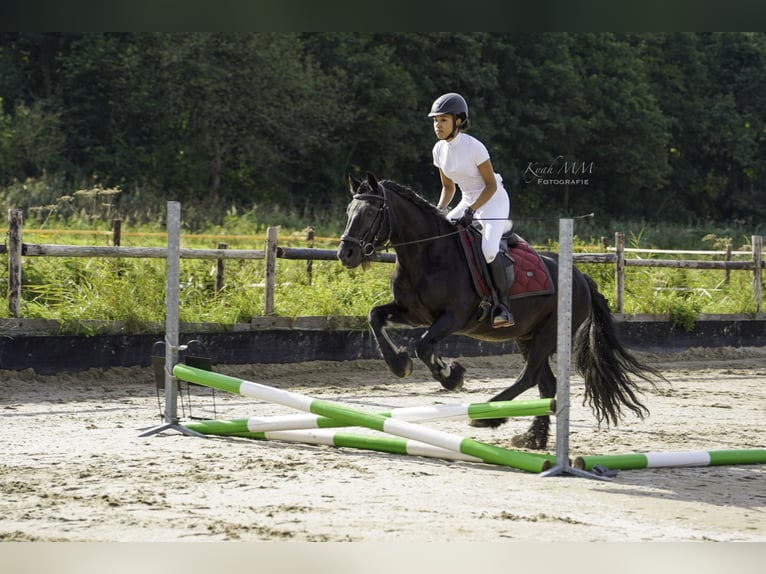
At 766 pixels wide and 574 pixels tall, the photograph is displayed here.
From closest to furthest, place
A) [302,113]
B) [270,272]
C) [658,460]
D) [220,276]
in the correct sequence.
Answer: [658,460], [270,272], [220,276], [302,113]

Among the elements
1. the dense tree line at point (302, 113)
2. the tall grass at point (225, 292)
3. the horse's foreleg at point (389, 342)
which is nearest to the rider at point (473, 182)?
the horse's foreleg at point (389, 342)

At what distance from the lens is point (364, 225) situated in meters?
7.52

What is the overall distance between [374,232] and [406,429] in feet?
4.88

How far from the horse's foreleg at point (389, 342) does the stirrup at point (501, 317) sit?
2.22ft

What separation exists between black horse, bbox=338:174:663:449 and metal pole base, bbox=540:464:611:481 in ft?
3.36

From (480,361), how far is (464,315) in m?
6.13

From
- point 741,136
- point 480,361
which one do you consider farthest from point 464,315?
point 741,136

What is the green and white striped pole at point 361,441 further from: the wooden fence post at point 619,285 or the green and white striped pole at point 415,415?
the wooden fence post at point 619,285

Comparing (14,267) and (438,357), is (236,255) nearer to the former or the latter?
(14,267)

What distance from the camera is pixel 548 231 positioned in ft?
101

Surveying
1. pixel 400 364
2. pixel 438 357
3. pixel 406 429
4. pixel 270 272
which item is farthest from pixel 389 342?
pixel 270 272

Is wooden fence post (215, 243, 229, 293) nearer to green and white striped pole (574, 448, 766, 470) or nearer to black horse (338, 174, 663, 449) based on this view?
black horse (338, 174, 663, 449)

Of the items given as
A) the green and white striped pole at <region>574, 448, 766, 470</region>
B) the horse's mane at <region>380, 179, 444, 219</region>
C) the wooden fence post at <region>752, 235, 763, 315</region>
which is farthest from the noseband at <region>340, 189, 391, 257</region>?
the wooden fence post at <region>752, 235, 763, 315</region>

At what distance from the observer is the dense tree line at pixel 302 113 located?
3469 centimetres
